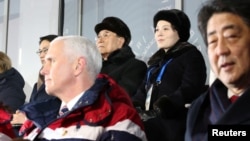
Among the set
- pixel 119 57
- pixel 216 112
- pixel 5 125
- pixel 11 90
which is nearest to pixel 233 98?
pixel 216 112

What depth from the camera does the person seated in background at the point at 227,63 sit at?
61.3 inches

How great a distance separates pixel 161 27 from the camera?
125 inches

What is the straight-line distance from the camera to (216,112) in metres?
1.62

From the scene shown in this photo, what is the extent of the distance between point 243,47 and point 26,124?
1276 mm

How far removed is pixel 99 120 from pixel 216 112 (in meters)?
0.61

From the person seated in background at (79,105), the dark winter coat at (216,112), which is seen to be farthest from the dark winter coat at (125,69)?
the dark winter coat at (216,112)

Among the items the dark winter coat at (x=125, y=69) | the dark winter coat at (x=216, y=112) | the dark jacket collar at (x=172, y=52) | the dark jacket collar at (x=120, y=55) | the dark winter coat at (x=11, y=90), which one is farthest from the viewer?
the dark winter coat at (x=11, y=90)

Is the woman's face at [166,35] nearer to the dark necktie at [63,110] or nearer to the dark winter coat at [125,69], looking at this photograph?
the dark winter coat at [125,69]

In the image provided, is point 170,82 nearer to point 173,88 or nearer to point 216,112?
point 173,88

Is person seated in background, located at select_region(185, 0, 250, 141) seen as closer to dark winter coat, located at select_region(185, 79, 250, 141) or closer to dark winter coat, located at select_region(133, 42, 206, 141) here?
dark winter coat, located at select_region(185, 79, 250, 141)

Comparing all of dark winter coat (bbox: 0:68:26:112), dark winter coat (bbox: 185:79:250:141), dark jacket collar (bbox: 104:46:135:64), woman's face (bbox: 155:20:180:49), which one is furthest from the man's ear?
dark winter coat (bbox: 0:68:26:112)

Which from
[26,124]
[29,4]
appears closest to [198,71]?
[26,124]

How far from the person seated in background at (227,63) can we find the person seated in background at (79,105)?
47 centimetres

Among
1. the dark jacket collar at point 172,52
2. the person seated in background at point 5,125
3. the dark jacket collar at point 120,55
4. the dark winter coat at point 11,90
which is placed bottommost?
the dark winter coat at point 11,90
